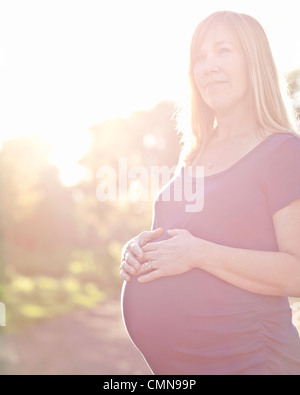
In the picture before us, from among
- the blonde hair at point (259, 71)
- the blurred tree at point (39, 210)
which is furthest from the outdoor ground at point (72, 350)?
the blurred tree at point (39, 210)

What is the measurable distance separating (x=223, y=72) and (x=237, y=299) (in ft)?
2.53

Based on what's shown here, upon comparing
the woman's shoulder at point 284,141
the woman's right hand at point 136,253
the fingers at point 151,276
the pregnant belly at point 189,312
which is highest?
the woman's shoulder at point 284,141

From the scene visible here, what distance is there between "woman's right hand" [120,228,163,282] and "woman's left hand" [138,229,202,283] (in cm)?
3

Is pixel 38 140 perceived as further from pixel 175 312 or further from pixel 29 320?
pixel 175 312

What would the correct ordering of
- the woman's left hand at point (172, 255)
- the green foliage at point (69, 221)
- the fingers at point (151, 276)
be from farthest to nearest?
the green foliage at point (69, 221)
the fingers at point (151, 276)
the woman's left hand at point (172, 255)

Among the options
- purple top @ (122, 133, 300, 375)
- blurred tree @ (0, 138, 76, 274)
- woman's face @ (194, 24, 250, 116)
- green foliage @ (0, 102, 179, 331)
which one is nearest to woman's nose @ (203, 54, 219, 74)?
woman's face @ (194, 24, 250, 116)

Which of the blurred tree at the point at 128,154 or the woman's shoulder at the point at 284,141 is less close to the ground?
the blurred tree at the point at 128,154

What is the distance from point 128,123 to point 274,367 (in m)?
19.2

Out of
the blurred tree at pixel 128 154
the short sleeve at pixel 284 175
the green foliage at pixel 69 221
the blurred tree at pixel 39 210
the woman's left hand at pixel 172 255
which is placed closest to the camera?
the short sleeve at pixel 284 175

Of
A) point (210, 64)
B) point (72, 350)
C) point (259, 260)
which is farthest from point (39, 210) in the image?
point (259, 260)

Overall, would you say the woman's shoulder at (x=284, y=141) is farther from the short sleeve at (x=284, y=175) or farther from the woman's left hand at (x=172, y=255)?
the woman's left hand at (x=172, y=255)

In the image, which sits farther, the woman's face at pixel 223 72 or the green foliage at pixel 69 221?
the green foliage at pixel 69 221

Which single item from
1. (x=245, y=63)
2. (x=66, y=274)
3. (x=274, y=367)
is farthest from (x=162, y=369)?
(x=66, y=274)

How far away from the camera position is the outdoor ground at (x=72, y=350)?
19.0 ft
